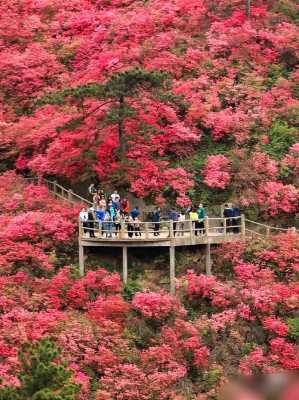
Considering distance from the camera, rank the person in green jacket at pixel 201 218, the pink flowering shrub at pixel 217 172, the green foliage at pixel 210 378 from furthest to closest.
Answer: the pink flowering shrub at pixel 217 172, the person in green jacket at pixel 201 218, the green foliage at pixel 210 378

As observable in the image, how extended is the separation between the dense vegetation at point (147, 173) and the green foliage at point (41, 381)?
0.11ft

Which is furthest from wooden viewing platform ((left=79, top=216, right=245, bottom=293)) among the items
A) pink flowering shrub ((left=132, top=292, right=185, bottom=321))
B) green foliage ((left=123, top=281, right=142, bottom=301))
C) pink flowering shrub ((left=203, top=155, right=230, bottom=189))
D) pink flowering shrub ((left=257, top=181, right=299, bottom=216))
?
pink flowering shrub ((left=203, top=155, right=230, bottom=189))

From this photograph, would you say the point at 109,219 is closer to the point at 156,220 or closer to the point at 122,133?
the point at 156,220

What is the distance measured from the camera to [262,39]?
41.5 m

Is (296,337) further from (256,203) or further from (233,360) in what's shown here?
(256,203)

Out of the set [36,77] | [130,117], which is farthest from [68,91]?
[36,77]

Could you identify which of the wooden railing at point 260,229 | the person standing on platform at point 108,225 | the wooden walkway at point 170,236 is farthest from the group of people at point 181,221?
the wooden railing at point 260,229

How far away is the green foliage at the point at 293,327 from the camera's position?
2683 cm

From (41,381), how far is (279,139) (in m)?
19.8

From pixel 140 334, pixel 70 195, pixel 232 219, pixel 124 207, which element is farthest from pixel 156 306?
pixel 70 195

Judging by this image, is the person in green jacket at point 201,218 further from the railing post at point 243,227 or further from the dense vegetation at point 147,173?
the railing post at point 243,227

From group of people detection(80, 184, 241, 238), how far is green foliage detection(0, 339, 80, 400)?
1050 centimetres

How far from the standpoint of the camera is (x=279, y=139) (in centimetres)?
3541

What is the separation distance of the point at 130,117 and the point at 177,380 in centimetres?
1178
